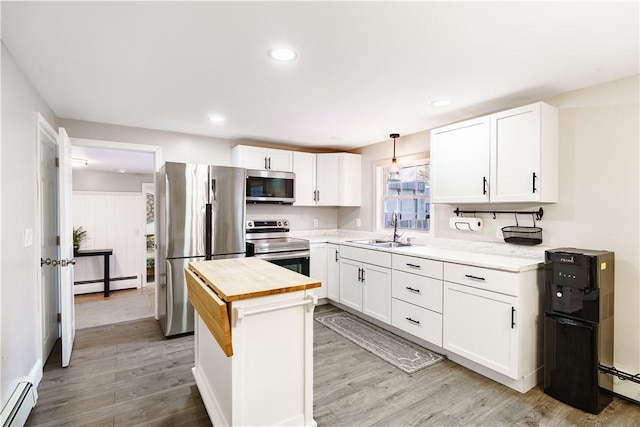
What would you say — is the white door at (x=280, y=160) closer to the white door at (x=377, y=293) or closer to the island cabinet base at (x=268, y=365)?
the white door at (x=377, y=293)

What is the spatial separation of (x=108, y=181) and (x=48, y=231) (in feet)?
12.1

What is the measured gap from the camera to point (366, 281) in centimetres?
370

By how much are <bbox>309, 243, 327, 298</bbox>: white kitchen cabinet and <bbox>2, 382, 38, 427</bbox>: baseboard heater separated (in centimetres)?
277

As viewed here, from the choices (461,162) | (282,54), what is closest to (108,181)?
(282,54)

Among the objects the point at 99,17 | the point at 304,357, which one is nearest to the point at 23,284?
the point at 99,17

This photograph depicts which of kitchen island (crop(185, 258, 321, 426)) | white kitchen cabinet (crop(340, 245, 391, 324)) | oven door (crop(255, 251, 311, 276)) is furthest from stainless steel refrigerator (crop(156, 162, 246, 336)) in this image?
kitchen island (crop(185, 258, 321, 426))

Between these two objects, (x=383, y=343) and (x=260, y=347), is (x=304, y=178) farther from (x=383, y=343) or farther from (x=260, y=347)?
(x=260, y=347)

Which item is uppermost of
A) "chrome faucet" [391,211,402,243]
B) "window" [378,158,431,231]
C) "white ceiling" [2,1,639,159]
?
"white ceiling" [2,1,639,159]

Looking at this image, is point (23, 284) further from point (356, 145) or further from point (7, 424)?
point (356, 145)

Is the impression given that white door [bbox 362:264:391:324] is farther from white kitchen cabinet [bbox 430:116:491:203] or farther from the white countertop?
white kitchen cabinet [bbox 430:116:491:203]

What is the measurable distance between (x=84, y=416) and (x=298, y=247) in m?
2.51

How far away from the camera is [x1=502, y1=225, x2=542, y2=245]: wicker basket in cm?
275

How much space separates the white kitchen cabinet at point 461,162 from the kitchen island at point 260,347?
195 cm

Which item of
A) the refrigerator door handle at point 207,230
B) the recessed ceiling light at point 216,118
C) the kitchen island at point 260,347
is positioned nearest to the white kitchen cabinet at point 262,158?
the recessed ceiling light at point 216,118
